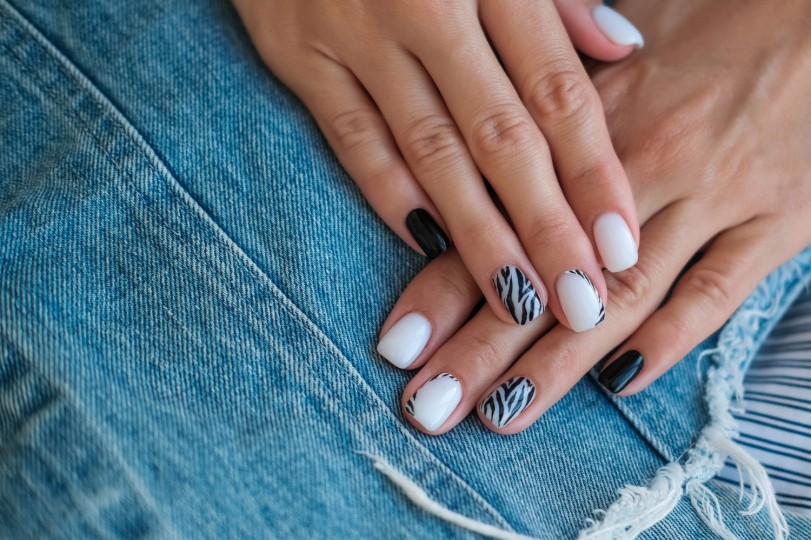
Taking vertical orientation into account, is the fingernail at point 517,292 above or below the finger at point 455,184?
below

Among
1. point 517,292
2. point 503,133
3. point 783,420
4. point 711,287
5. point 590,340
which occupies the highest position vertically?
point 503,133

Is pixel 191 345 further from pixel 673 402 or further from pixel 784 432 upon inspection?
pixel 784 432

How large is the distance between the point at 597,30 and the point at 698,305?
0.39 meters

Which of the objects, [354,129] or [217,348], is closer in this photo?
[217,348]

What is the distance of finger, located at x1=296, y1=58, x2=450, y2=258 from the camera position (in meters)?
0.79

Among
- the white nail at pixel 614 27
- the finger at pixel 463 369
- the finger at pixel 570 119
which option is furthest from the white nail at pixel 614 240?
the white nail at pixel 614 27

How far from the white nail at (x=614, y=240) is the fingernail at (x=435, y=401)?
0.23 meters

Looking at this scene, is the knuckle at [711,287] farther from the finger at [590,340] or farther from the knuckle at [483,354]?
the knuckle at [483,354]

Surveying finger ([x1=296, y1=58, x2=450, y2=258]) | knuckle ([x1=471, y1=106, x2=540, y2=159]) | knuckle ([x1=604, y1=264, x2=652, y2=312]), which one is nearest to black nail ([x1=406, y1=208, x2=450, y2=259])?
finger ([x1=296, y1=58, x2=450, y2=258])

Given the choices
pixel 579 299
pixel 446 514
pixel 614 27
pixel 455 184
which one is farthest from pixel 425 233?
pixel 614 27

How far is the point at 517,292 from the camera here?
2.42 feet

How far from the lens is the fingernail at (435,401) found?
0.68m

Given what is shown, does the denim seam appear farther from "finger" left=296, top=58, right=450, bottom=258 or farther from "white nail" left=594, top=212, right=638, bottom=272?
"white nail" left=594, top=212, right=638, bottom=272

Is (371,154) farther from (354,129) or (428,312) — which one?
(428,312)
